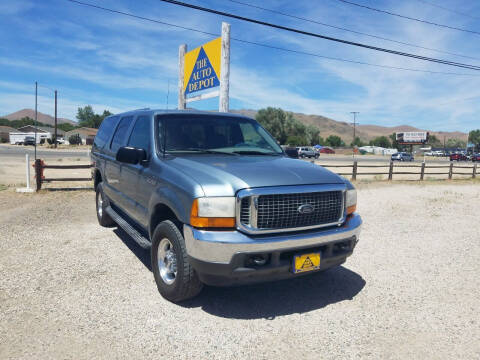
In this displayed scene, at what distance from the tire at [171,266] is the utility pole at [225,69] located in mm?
6876

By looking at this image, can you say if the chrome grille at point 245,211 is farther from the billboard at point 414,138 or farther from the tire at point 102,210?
the billboard at point 414,138

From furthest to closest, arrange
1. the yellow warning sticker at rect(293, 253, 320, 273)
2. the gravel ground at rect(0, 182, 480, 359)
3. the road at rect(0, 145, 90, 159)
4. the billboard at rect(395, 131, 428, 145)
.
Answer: the billboard at rect(395, 131, 428, 145)
the road at rect(0, 145, 90, 159)
the yellow warning sticker at rect(293, 253, 320, 273)
the gravel ground at rect(0, 182, 480, 359)

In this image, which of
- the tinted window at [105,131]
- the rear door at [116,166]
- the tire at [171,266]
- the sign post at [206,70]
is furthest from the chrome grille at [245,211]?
the sign post at [206,70]

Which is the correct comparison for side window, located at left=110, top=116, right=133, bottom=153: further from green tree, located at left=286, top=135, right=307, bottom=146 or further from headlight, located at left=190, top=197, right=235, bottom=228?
green tree, located at left=286, top=135, right=307, bottom=146

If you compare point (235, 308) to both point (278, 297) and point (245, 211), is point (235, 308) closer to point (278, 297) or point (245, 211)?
point (278, 297)

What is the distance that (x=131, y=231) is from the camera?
4652 millimetres

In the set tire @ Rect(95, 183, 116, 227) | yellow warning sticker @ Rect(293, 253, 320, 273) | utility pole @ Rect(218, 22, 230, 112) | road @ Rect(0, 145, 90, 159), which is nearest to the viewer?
yellow warning sticker @ Rect(293, 253, 320, 273)

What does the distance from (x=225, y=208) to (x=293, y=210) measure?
641 mm

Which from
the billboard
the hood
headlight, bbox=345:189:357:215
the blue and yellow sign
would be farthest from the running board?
the billboard

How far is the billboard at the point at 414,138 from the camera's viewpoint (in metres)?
89.9

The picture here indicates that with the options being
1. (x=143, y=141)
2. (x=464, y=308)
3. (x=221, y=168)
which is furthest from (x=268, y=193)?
(x=464, y=308)

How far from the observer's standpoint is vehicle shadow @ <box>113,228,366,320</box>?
11.8 feet

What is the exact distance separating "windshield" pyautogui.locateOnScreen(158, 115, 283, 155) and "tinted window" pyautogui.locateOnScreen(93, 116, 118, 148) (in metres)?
2.02

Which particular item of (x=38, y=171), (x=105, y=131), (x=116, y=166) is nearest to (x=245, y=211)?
(x=116, y=166)
